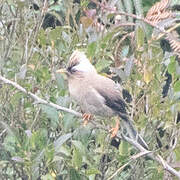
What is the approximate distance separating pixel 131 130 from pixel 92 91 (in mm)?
420

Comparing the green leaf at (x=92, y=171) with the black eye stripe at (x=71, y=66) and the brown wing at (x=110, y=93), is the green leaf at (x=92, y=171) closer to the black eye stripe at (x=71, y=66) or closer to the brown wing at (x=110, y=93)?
the brown wing at (x=110, y=93)

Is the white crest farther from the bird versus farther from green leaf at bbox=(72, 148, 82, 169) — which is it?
green leaf at bbox=(72, 148, 82, 169)

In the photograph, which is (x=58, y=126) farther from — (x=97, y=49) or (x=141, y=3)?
→ (x=141, y=3)

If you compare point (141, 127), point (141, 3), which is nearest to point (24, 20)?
point (141, 127)

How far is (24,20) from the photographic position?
3.42 m

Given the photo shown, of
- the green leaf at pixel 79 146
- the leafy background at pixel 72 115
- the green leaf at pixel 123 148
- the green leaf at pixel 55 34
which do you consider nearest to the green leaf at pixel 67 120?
the leafy background at pixel 72 115

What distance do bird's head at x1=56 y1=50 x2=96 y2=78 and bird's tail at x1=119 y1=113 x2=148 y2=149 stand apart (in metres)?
0.33

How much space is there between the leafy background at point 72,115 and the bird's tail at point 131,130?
0.16ft

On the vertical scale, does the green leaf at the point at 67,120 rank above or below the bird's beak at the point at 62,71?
below

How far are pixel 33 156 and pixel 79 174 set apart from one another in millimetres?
247

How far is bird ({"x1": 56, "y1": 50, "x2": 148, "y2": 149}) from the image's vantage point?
3094mm

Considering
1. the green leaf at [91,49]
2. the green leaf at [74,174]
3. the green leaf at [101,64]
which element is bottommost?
the green leaf at [74,174]

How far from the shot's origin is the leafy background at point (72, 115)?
8.80 ft

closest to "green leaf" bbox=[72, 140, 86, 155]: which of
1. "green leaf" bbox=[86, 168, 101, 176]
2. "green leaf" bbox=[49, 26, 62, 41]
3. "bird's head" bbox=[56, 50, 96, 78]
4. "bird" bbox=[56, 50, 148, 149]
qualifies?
"green leaf" bbox=[86, 168, 101, 176]
